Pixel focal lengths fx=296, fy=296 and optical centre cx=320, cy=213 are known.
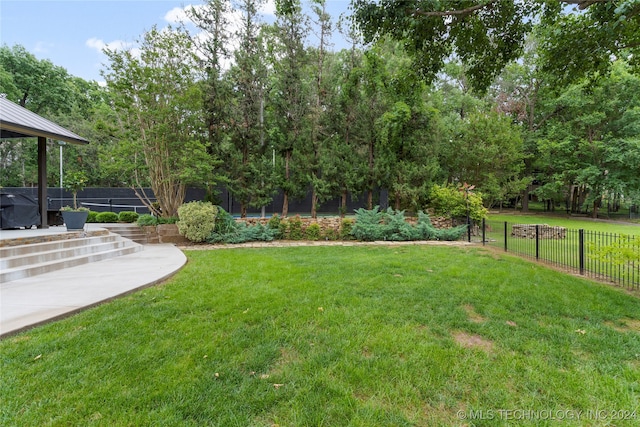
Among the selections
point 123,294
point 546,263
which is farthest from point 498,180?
point 123,294

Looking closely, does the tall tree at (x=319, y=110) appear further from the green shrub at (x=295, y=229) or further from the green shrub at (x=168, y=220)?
the green shrub at (x=168, y=220)

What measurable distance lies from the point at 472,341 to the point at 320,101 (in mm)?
10558

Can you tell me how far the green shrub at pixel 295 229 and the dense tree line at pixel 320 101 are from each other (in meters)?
1.75

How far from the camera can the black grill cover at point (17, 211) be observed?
21.8 ft

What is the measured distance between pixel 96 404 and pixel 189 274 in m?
3.35

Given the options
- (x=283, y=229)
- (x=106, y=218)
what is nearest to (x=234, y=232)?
(x=283, y=229)

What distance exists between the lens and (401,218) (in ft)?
31.2

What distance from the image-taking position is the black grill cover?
664 cm

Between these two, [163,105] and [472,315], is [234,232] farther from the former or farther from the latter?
[472,315]

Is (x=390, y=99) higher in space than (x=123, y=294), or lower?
higher

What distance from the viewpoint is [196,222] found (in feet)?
27.8

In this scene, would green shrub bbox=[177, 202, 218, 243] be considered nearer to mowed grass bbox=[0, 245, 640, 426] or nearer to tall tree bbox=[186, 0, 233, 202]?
tall tree bbox=[186, 0, 233, 202]

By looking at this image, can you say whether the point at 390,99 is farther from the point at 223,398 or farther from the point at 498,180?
the point at 223,398

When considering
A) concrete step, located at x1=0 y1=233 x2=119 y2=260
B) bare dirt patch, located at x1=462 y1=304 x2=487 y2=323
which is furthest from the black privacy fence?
concrete step, located at x1=0 y1=233 x2=119 y2=260
